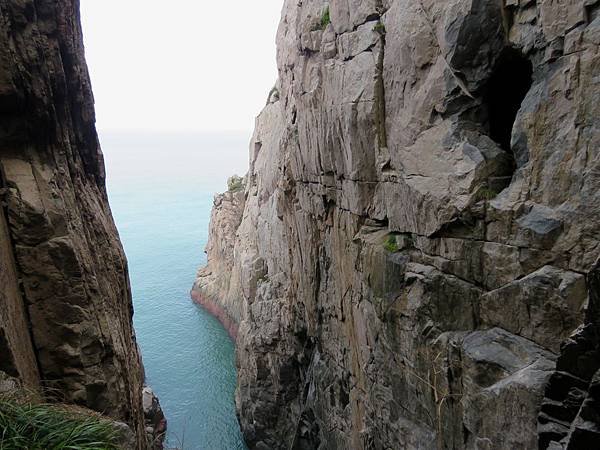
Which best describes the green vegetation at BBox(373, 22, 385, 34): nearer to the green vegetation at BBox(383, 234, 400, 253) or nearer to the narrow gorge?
the narrow gorge

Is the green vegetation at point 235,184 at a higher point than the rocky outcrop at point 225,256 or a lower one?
higher

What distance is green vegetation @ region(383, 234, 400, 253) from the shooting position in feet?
39.4

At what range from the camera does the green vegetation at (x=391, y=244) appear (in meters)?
12.0

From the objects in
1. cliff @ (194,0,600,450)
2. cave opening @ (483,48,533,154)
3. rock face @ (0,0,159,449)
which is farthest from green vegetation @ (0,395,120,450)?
cave opening @ (483,48,533,154)

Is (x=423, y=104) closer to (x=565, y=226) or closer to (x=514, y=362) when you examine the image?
(x=565, y=226)

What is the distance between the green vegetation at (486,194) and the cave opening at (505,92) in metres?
1.33

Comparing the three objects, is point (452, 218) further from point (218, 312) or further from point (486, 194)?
point (218, 312)

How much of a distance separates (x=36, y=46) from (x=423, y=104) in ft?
27.2

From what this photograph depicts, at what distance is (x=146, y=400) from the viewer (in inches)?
965

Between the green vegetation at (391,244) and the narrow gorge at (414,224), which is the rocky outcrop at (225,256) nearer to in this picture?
the narrow gorge at (414,224)

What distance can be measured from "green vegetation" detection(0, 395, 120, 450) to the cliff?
6.16 m

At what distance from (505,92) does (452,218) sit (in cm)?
318

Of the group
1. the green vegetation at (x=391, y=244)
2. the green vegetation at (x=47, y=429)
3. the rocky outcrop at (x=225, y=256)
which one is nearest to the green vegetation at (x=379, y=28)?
the green vegetation at (x=391, y=244)

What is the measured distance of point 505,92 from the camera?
32.9 ft
